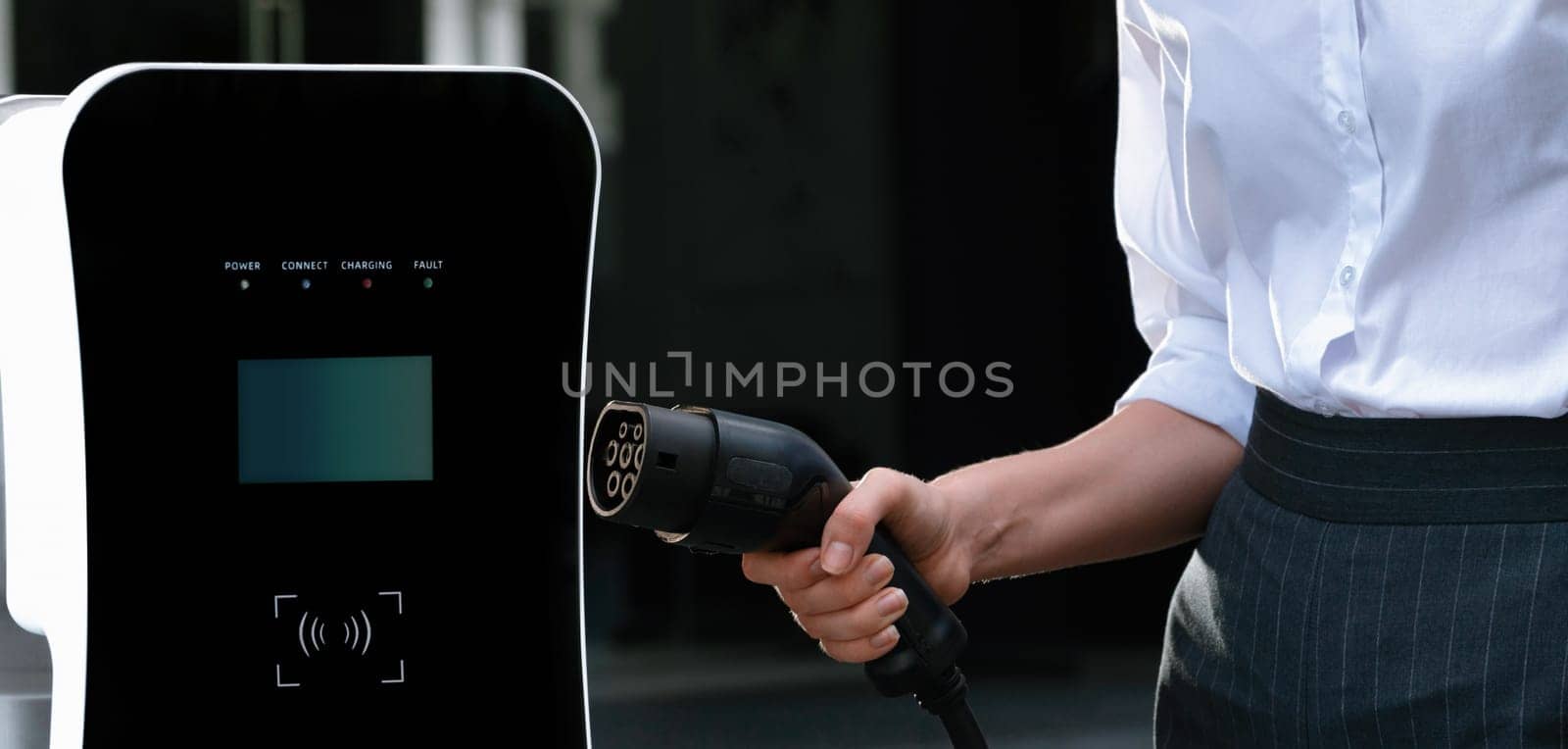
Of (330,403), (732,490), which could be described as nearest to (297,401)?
(330,403)

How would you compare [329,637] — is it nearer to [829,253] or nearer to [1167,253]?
[1167,253]

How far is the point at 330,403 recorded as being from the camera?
0.78m

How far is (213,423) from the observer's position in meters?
0.76

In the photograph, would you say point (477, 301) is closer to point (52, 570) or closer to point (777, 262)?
point (52, 570)

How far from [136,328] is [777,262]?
376 cm

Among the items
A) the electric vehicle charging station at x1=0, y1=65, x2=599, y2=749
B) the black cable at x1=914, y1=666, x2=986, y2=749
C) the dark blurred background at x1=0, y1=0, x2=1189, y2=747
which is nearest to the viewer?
the electric vehicle charging station at x1=0, y1=65, x2=599, y2=749

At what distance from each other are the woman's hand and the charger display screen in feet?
0.73

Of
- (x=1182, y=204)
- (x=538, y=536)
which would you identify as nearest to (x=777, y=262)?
(x=1182, y=204)

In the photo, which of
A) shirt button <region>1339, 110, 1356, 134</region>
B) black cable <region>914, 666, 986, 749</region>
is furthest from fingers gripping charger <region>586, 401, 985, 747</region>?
shirt button <region>1339, 110, 1356, 134</region>

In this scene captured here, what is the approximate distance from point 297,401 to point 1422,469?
58 centimetres

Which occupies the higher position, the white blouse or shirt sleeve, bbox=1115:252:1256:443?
the white blouse

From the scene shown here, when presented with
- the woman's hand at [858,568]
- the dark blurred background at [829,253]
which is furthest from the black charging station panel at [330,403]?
the dark blurred background at [829,253]

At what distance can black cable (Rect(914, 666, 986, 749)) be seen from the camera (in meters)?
0.98

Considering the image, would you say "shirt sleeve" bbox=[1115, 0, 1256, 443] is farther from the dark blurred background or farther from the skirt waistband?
the dark blurred background
